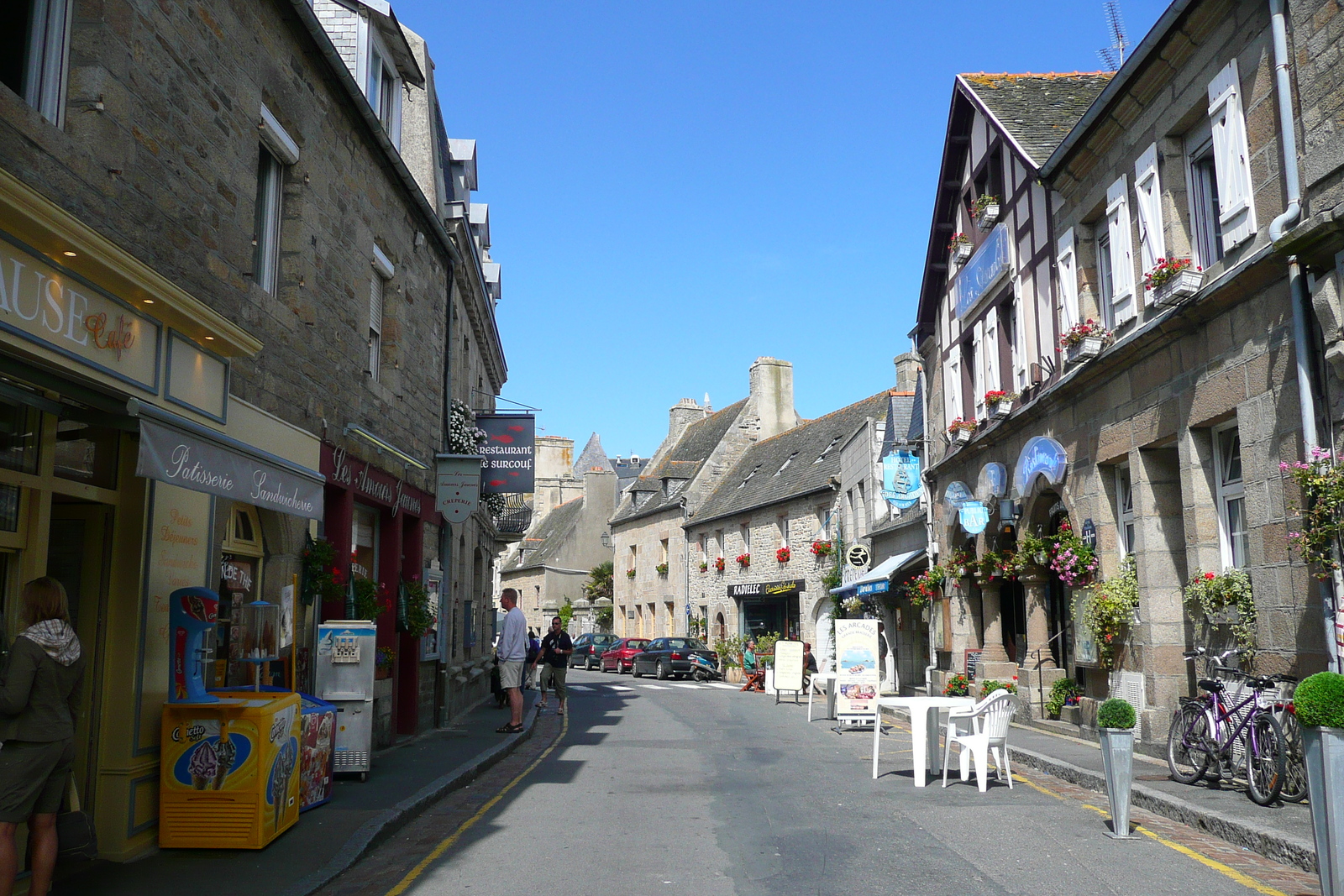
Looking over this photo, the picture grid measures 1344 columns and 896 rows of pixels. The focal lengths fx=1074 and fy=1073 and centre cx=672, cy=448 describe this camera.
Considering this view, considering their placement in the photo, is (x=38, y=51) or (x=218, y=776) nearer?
(x=38, y=51)

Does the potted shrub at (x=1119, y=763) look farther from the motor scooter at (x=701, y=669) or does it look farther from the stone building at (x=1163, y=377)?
the motor scooter at (x=701, y=669)

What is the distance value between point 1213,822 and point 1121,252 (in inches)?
263

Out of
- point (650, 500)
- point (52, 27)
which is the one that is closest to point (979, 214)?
point (52, 27)

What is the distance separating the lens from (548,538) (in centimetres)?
5338

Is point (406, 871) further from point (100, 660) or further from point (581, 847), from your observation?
point (100, 660)

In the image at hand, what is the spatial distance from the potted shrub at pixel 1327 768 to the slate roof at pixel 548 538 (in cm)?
4552

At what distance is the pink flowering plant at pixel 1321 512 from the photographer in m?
7.70

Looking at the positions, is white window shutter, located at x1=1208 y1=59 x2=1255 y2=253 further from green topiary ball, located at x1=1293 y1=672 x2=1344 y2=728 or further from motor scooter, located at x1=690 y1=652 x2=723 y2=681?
motor scooter, located at x1=690 y1=652 x2=723 y2=681

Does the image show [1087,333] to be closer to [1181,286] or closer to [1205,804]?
[1181,286]

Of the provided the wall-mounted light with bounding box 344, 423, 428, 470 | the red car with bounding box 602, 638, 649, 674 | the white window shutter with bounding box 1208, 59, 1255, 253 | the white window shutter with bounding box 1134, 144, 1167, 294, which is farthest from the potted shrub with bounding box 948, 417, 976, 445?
the red car with bounding box 602, 638, 649, 674

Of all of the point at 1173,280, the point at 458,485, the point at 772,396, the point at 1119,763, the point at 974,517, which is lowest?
the point at 1119,763

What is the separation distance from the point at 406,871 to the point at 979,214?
44.2 ft

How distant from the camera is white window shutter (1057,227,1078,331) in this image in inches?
521

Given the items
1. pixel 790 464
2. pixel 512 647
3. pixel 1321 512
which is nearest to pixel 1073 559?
pixel 1321 512
